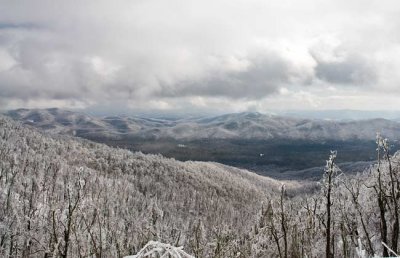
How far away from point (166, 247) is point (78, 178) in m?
8.52

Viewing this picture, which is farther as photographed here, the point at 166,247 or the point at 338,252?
the point at 338,252

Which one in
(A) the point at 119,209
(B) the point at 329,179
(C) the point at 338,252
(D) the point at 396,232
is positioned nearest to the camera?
(D) the point at 396,232

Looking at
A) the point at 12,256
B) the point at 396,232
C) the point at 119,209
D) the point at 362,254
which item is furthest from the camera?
the point at 119,209

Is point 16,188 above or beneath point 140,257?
beneath

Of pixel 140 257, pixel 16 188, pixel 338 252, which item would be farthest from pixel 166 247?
pixel 16 188

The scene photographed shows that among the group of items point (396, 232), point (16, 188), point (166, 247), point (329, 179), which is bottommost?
point (16, 188)

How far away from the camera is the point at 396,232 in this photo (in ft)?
45.3

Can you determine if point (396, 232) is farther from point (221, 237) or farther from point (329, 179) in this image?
point (221, 237)

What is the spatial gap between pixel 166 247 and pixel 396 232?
12.9m

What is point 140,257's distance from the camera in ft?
10.1

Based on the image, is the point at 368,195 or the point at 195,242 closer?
the point at 195,242

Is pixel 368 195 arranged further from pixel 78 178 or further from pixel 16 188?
pixel 16 188

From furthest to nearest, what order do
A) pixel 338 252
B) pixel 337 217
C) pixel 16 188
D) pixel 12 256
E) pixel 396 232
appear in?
pixel 16 188 < pixel 12 256 < pixel 338 252 < pixel 337 217 < pixel 396 232

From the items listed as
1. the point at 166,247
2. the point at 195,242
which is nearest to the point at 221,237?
the point at 195,242
